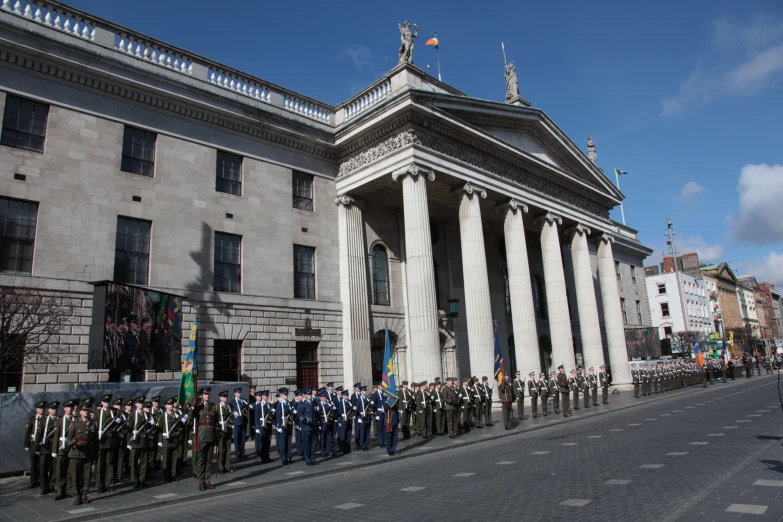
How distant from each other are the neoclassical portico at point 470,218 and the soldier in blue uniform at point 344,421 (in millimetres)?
6985

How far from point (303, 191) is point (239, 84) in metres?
5.17

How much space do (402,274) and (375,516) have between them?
20.0 meters

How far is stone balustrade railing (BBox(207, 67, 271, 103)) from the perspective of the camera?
22609 mm

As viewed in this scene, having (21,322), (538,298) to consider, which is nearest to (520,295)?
(538,298)

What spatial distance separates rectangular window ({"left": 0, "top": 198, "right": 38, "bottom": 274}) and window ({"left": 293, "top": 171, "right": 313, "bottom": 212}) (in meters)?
10.2

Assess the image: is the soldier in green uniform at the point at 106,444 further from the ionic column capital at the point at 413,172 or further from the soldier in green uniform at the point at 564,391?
the soldier in green uniform at the point at 564,391

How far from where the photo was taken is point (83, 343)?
671 inches

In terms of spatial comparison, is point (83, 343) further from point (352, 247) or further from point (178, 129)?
point (352, 247)

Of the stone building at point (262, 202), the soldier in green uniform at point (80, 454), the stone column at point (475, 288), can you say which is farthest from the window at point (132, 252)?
the stone column at point (475, 288)

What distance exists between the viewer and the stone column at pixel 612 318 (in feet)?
112

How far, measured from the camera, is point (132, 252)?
19.0 meters

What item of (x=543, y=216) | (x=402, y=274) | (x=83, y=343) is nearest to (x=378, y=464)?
(x=83, y=343)

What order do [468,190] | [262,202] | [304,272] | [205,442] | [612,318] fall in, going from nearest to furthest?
1. [205,442]
2. [262,202]
3. [304,272]
4. [468,190]
5. [612,318]

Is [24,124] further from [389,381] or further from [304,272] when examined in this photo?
[389,381]
